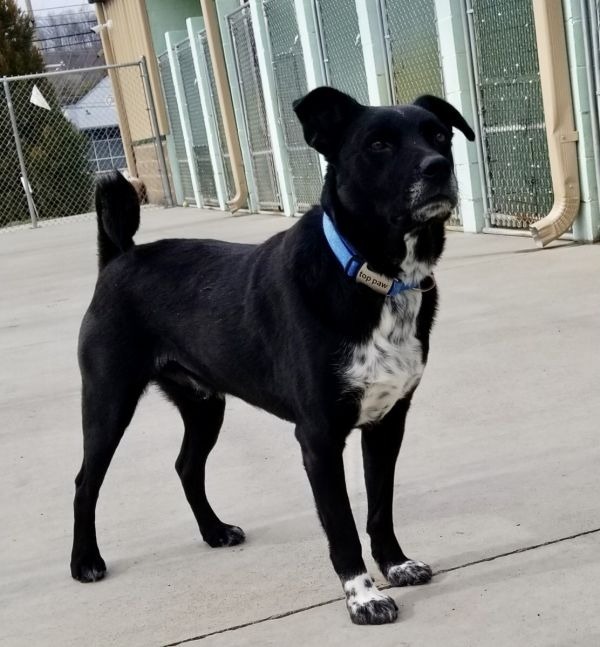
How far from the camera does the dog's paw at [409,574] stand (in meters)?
2.81

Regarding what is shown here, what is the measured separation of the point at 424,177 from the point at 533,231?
17.6ft

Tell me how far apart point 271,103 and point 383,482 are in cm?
1065

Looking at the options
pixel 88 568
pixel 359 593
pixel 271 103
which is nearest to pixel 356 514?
pixel 359 593

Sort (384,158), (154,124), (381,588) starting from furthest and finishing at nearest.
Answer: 1. (154,124)
2. (381,588)
3. (384,158)

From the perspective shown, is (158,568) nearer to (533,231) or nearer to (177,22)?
(533,231)

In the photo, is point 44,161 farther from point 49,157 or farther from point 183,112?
point 183,112

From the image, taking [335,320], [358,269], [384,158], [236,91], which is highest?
[236,91]

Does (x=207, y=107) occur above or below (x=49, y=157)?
above

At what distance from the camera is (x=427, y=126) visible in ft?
8.72

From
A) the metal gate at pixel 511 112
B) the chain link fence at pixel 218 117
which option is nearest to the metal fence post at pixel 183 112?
the chain link fence at pixel 218 117

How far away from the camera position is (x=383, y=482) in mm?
2910

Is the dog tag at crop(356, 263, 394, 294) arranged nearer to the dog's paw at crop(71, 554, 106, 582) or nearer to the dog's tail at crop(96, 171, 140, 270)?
the dog's tail at crop(96, 171, 140, 270)

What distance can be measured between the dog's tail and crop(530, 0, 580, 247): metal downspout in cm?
477

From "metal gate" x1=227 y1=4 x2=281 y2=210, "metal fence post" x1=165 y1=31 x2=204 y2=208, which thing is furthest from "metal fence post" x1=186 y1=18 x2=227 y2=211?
"metal gate" x1=227 y1=4 x2=281 y2=210
